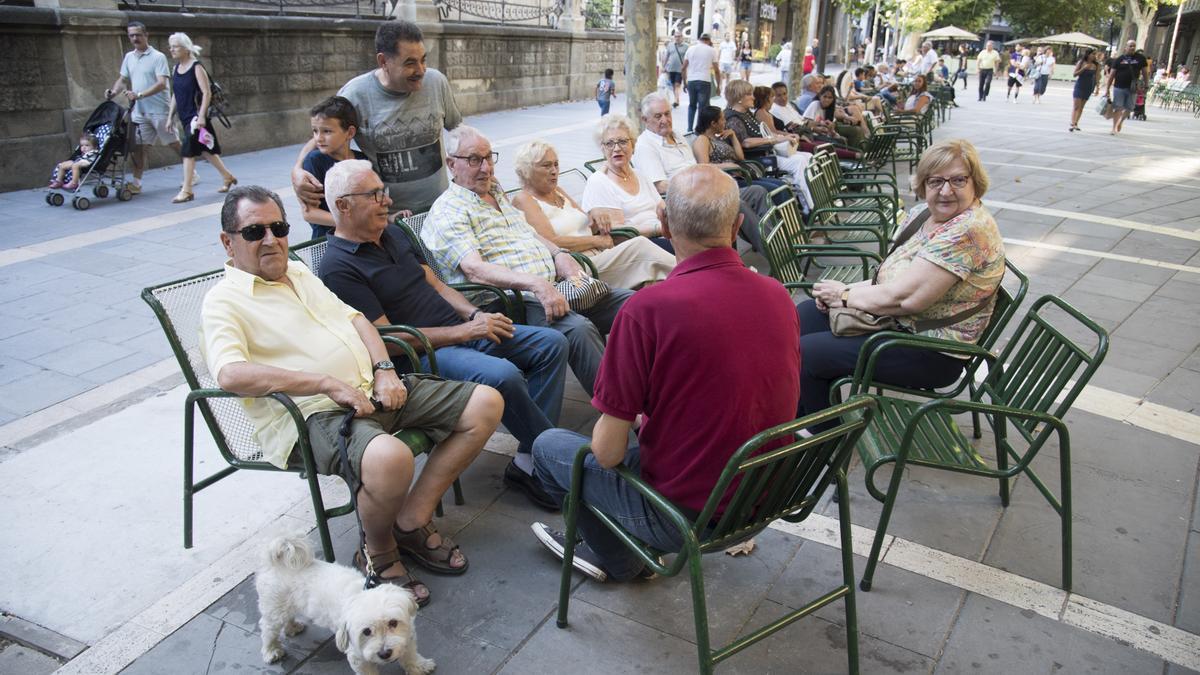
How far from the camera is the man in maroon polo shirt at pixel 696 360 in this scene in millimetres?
2092

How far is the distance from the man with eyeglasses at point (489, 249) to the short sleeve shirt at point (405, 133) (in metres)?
0.63

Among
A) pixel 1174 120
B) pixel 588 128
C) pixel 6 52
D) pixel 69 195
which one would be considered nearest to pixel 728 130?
pixel 69 195

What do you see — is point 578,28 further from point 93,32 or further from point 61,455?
point 61,455

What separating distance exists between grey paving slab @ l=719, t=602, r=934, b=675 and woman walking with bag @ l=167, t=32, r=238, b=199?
7.92 metres

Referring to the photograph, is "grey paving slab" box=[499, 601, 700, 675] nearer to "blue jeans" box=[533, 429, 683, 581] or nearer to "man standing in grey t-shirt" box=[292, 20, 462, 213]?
"blue jeans" box=[533, 429, 683, 581]

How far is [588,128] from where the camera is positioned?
1514 centimetres

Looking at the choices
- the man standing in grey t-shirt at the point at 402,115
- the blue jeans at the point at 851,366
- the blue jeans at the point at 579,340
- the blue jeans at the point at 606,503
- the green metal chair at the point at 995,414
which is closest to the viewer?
the blue jeans at the point at 606,503

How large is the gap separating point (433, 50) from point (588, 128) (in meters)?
3.04

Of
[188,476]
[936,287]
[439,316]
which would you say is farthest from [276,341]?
[936,287]

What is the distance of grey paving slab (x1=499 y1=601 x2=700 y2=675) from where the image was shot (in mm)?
2475

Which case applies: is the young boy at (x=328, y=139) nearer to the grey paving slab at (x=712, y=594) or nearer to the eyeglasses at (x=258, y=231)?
the eyeglasses at (x=258, y=231)

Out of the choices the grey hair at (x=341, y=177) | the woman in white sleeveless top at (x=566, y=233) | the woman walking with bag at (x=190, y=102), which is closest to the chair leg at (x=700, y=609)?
the grey hair at (x=341, y=177)

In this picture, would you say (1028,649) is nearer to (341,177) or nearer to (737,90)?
(341,177)

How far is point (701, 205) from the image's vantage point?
216 cm
